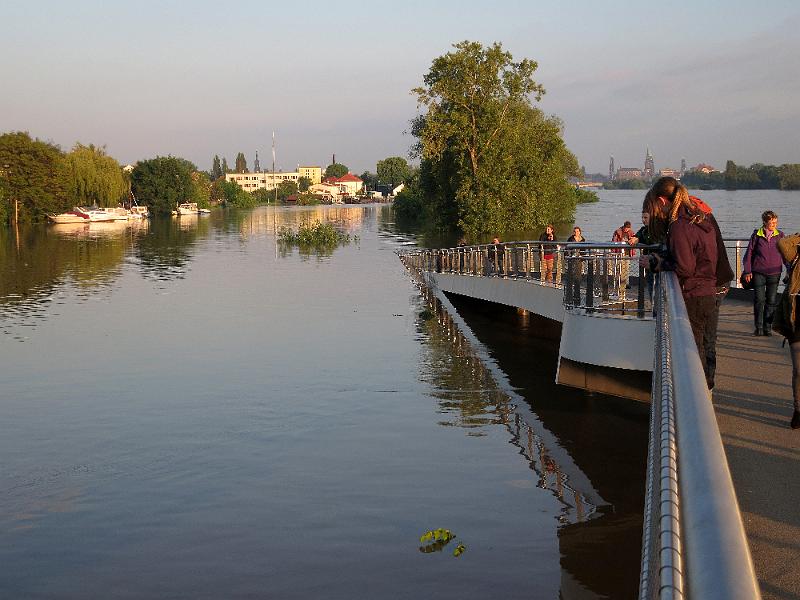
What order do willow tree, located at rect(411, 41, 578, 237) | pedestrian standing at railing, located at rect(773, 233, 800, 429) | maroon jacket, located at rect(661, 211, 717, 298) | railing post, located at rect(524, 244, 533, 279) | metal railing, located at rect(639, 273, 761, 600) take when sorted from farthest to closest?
willow tree, located at rect(411, 41, 578, 237) < railing post, located at rect(524, 244, 533, 279) < pedestrian standing at railing, located at rect(773, 233, 800, 429) < maroon jacket, located at rect(661, 211, 717, 298) < metal railing, located at rect(639, 273, 761, 600)

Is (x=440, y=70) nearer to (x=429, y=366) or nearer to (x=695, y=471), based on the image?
(x=429, y=366)

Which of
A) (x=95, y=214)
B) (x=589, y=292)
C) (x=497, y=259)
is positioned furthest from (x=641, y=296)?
(x=95, y=214)

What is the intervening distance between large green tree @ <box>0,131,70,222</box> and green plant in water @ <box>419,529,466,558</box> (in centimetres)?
10344

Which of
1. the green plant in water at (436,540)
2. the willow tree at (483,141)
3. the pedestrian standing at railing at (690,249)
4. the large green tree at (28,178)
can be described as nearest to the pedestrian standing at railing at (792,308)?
the pedestrian standing at railing at (690,249)

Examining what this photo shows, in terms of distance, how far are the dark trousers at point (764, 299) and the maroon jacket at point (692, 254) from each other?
624cm

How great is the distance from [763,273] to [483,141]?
46681 millimetres

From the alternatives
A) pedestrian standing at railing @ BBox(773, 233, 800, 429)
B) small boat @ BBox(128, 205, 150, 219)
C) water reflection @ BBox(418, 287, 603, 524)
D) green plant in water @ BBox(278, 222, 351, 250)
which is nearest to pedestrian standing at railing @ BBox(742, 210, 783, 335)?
water reflection @ BBox(418, 287, 603, 524)

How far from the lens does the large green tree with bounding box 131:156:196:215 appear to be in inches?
5930

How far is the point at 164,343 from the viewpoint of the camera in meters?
25.4

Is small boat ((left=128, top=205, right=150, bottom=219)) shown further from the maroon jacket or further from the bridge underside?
the maroon jacket

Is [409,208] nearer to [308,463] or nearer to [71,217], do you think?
[71,217]

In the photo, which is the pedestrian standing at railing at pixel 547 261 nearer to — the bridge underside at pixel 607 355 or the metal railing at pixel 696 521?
the bridge underside at pixel 607 355

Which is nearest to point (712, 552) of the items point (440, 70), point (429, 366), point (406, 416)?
point (406, 416)

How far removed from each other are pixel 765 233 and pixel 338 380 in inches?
369
